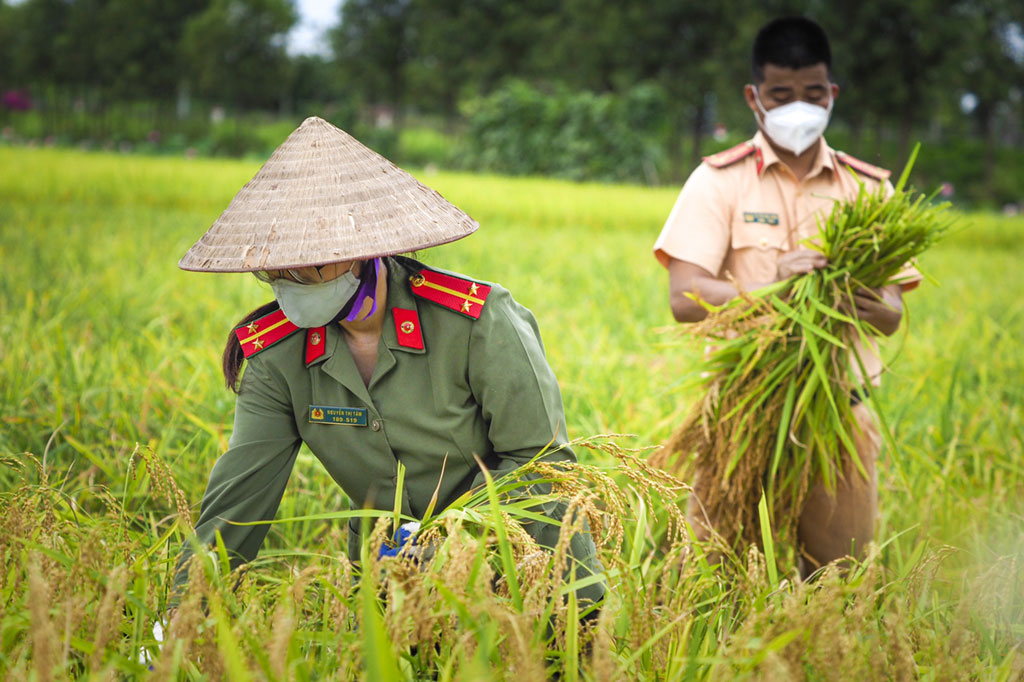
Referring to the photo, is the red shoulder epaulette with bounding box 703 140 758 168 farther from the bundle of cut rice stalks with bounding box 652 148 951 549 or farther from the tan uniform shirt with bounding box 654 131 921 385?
the bundle of cut rice stalks with bounding box 652 148 951 549

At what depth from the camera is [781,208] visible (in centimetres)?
223

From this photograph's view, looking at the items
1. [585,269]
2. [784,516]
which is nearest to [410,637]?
[784,516]

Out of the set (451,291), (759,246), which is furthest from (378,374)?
(759,246)

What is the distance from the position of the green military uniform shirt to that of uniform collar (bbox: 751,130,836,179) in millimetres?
1020

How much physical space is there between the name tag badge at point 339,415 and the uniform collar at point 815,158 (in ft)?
4.38

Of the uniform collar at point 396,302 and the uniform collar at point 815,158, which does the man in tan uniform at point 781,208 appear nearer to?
the uniform collar at point 815,158

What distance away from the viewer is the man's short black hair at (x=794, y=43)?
83.4 inches

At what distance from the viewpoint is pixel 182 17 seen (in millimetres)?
21609

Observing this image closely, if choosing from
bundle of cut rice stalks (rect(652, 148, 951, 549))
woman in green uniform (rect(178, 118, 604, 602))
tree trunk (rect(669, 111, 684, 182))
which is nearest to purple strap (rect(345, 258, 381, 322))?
woman in green uniform (rect(178, 118, 604, 602))

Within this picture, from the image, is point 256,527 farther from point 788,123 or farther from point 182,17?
point 182,17

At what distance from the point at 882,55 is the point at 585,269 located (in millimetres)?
15392

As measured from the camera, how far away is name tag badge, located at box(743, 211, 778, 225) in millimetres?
2217

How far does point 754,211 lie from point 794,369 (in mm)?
464

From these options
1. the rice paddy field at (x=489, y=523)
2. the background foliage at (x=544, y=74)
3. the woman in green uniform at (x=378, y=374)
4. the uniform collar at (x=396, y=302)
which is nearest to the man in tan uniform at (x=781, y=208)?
the rice paddy field at (x=489, y=523)
